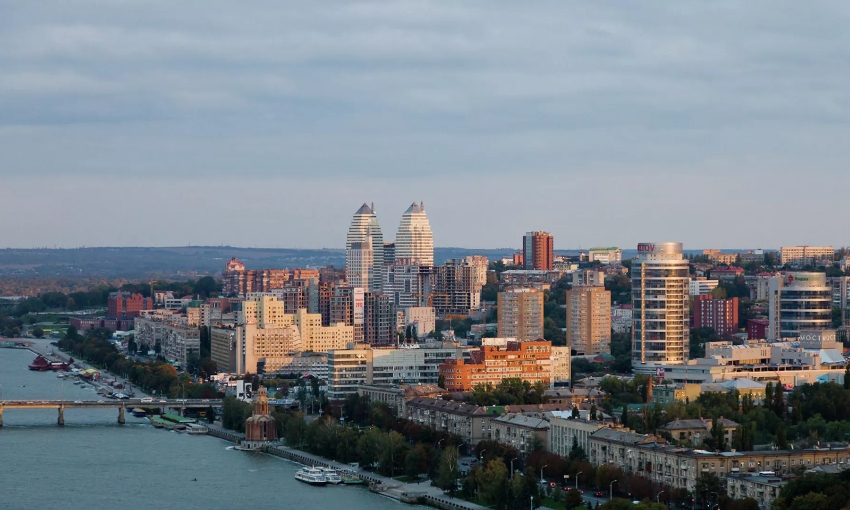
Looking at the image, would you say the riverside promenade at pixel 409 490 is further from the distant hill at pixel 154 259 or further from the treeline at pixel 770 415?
the distant hill at pixel 154 259

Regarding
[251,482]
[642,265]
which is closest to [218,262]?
[642,265]

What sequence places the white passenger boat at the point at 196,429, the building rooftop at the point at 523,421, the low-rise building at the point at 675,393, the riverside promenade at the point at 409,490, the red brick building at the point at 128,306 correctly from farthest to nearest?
the red brick building at the point at 128,306 → the white passenger boat at the point at 196,429 → the low-rise building at the point at 675,393 → the building rooftop at the point at 523,421 → the riverside promenade at the point at 409,490

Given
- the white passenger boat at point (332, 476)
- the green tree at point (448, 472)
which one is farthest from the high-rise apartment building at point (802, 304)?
the green tree at point (448, 472)

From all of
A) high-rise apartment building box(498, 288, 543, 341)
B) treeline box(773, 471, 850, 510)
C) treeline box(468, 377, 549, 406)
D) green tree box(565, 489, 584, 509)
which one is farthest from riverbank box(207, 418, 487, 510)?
high-rise apartment building box(498, 288, 543, 341)

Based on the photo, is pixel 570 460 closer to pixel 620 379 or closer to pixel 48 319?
pixel 620 379

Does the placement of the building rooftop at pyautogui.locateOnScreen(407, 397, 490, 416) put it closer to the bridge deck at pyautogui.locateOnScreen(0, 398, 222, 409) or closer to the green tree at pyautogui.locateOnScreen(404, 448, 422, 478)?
the green tree at pyautogui.locateOnScreen(404, 448, 422, 478)

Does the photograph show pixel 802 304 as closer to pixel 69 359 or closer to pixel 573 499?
pixel 573 499
